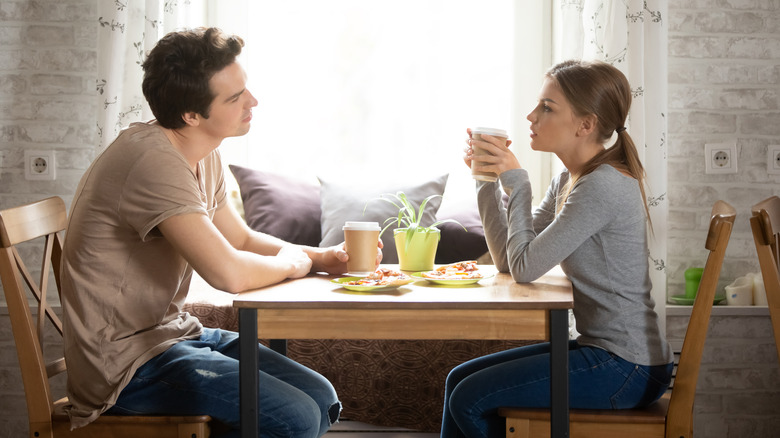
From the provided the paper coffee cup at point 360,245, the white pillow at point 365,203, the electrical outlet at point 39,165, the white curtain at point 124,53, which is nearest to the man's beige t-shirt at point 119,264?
the paper coffee cup at point 360,245

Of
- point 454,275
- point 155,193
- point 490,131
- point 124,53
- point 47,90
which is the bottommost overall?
point 454,275

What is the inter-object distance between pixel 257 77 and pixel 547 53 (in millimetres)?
1286

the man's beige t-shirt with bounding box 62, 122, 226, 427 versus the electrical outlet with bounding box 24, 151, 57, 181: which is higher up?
the electrical outlet with bounding box 24, 151, 57, 181

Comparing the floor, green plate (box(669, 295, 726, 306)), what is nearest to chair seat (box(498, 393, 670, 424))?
the floor

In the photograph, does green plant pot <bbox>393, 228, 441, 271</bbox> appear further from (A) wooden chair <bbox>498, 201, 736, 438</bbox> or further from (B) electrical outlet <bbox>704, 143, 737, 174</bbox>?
(B) electrical outlet <bbox>704, 143, 737, 174</bbox>

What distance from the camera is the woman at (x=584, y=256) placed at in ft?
5.09

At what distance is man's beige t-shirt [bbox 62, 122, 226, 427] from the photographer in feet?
4.83

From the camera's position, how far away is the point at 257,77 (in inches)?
134

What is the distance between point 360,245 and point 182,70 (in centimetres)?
53

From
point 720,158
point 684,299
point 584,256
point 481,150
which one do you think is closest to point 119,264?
point 481,150

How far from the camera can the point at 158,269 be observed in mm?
1571

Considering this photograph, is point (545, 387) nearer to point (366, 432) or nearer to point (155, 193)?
point (155, 193)

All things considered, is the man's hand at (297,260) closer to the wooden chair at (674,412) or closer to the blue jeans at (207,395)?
the blue jeans at (207,395)

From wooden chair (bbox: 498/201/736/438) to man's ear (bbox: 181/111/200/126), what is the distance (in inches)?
34.7
